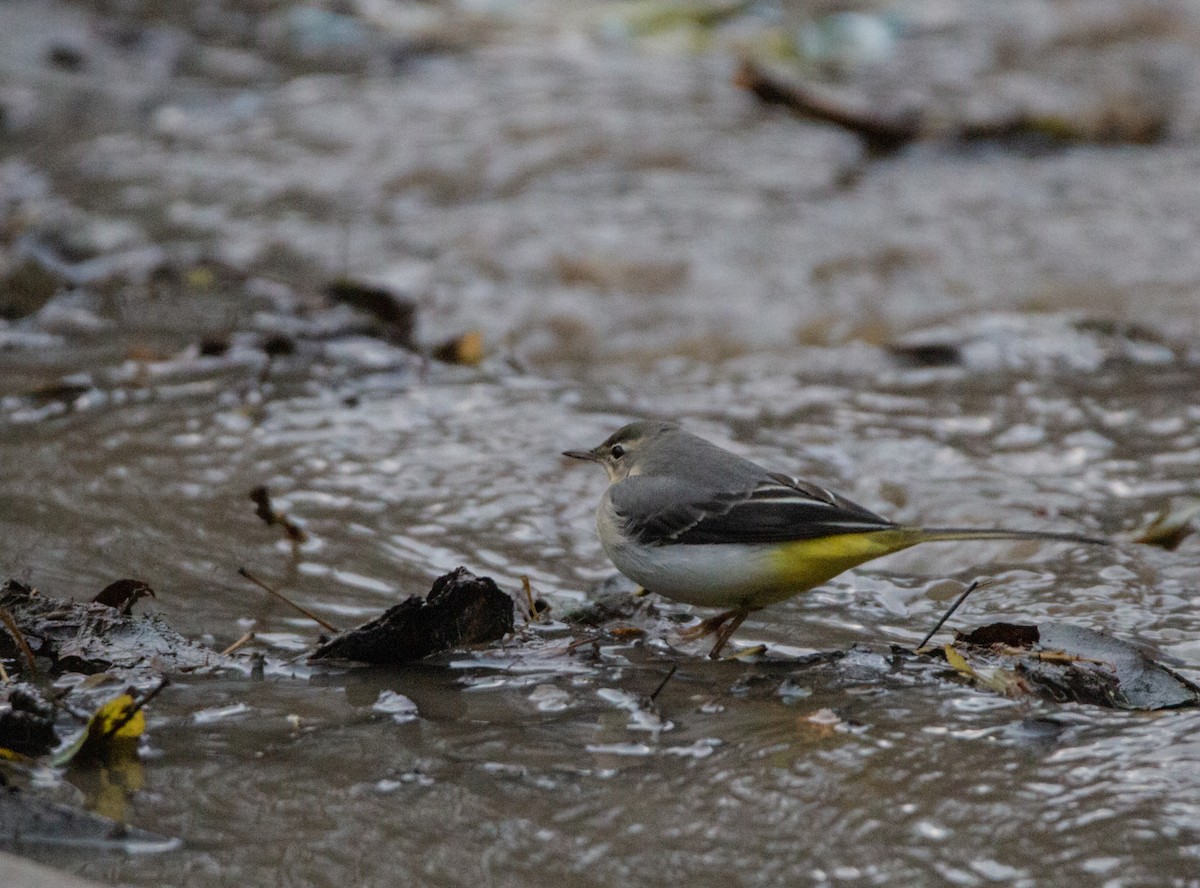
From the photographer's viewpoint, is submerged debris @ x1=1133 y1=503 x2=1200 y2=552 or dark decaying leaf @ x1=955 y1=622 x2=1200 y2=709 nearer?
dark decaying leaf @ x1=955 y1=622 x2=1200 y2=709

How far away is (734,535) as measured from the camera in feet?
14.6

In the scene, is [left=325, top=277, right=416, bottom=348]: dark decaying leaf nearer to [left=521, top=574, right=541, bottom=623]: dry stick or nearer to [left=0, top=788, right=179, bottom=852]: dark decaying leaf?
[left=521, top=574, right=541, bottom=623]: dry stick

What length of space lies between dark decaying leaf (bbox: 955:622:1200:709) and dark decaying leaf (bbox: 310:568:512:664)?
1.36 metres

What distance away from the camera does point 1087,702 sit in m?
3.70

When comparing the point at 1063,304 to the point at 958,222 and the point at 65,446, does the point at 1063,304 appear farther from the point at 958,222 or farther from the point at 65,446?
the point at 65,446

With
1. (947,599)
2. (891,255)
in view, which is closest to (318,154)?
(891,255)

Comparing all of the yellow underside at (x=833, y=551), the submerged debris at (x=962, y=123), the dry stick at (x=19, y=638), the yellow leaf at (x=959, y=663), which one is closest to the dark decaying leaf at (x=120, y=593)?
the dry stick at (x=19, y=638)

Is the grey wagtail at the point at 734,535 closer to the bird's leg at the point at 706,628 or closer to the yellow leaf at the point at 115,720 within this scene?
the bird's leg at the point at 706,628

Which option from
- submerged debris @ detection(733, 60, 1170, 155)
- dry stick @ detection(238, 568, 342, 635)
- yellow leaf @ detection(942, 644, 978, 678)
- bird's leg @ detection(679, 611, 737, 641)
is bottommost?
bird's leg @ detection(679, 611, 737, 641)

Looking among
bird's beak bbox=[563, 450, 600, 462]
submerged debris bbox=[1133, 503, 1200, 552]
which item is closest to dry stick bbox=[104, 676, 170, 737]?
bird's beak bbox=[563, 450, 600, 462]

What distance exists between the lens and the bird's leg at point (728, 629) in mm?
4316

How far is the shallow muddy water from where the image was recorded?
10.2ft

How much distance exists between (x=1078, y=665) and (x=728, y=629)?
108 centimetres

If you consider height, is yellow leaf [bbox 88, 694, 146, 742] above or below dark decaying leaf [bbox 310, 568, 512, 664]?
above
